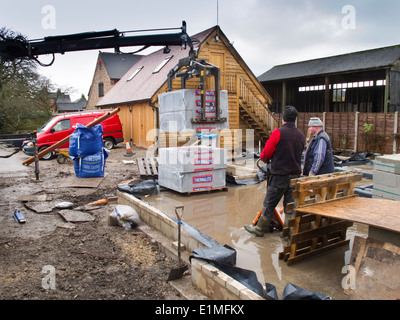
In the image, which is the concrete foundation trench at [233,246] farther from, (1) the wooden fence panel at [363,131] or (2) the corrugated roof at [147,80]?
(2) the corrugated roof at [147,80]

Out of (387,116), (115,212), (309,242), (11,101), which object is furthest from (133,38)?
(11,101)

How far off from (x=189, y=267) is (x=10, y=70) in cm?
3091

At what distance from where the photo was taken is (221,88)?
18156 millimetres

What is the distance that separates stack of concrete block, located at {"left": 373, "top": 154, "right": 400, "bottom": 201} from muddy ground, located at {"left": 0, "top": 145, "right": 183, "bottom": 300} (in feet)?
12.0

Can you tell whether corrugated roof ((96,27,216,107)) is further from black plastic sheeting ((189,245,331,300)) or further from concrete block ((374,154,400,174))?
black plastic sheeting ((189,245,331,300))

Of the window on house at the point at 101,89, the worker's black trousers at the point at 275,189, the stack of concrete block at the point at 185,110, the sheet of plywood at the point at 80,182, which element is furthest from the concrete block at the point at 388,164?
the window on house at the point at 101,89

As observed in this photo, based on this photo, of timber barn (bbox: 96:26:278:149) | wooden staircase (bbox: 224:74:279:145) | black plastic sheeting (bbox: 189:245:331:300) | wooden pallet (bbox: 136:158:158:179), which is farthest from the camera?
wooden staircase (bbox: 224:74:279:145)

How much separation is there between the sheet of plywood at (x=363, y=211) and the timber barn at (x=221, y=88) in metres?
12.8

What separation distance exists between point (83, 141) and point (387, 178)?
7764 millimetres

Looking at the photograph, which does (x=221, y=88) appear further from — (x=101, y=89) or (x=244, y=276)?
(x=101, y=89)

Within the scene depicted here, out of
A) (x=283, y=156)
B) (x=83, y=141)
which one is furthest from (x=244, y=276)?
(x=83, y=141)

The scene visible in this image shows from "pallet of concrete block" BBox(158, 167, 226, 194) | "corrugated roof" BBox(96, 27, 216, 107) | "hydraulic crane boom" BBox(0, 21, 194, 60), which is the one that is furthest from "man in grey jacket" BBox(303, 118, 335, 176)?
"corrugated roof" BBox(96, 27, 216, 107)

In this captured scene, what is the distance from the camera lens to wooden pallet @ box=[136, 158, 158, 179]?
974 cm
